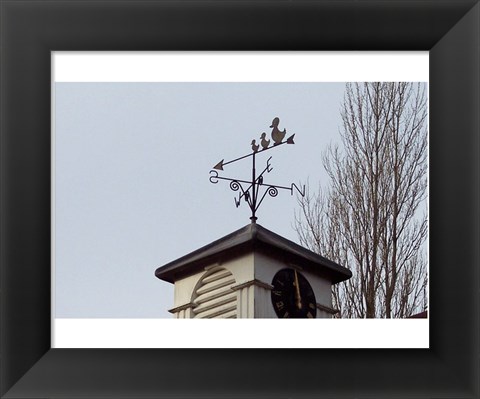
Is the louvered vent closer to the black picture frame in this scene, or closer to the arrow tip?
the black picture frame

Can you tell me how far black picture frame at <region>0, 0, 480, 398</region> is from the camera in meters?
1.23

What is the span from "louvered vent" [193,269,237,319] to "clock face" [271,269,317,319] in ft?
0.26

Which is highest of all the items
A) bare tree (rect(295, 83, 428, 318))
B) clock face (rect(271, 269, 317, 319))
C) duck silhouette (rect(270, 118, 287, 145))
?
duck silhouette (rect(270, 118, 287, 145))

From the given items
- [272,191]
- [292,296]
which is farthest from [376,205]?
[292,296]

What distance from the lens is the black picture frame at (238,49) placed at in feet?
4.05

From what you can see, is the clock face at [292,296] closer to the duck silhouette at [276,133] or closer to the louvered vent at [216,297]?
the louvered vent at [216,297]

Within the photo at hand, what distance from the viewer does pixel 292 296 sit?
141 cm

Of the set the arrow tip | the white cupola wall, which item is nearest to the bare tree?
the white cupola wall

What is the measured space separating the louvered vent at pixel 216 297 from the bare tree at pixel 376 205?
0.19 meters

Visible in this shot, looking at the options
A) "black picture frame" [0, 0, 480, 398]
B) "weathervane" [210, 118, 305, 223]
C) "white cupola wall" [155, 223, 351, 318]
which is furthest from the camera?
"weathervane" [210, 118, 305, 223]

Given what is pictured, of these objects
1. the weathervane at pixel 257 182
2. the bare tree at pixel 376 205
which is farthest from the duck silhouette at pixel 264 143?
the bare tree at pixel 376 205
